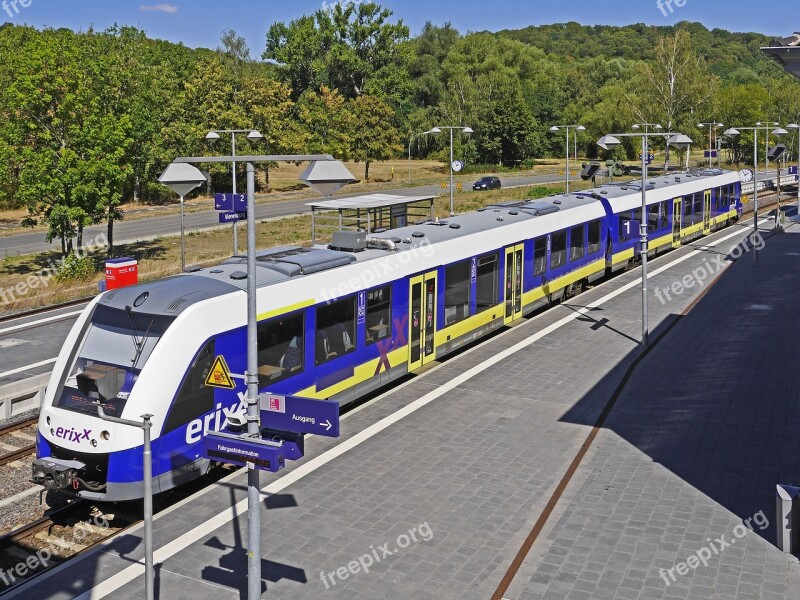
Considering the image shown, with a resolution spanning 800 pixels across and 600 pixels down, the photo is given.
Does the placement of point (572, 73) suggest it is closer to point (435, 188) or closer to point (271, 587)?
point (435, 188)

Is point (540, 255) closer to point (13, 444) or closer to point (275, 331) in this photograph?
point (275, 331)

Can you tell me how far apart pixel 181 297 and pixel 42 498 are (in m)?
3.47

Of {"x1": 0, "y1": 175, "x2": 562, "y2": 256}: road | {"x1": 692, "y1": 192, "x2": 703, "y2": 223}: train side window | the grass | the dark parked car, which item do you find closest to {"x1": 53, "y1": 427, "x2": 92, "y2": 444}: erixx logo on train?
the grass

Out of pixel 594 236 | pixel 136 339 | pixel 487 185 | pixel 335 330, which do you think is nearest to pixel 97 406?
pixel 136 339

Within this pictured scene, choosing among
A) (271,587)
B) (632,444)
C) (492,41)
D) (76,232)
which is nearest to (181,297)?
(271,587)

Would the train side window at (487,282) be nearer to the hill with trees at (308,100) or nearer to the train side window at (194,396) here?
the train side window at (194,396)

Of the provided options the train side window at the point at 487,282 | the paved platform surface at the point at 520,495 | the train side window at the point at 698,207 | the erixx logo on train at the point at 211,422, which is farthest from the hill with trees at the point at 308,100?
the train side window at the point at 698,207

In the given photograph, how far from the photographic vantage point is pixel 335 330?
16391 millimetres

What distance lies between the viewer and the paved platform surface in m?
11.1

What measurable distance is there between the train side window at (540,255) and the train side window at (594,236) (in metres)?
3.93

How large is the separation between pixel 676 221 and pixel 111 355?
29418 mm

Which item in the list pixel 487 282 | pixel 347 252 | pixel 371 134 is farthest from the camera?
pixel 371 134

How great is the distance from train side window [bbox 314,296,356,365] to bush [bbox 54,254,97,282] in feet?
64.4

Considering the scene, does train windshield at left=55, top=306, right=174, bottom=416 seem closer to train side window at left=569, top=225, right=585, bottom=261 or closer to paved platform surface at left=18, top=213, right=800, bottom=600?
paved platform surface at left=18, top=213, right=800, bottom=600
